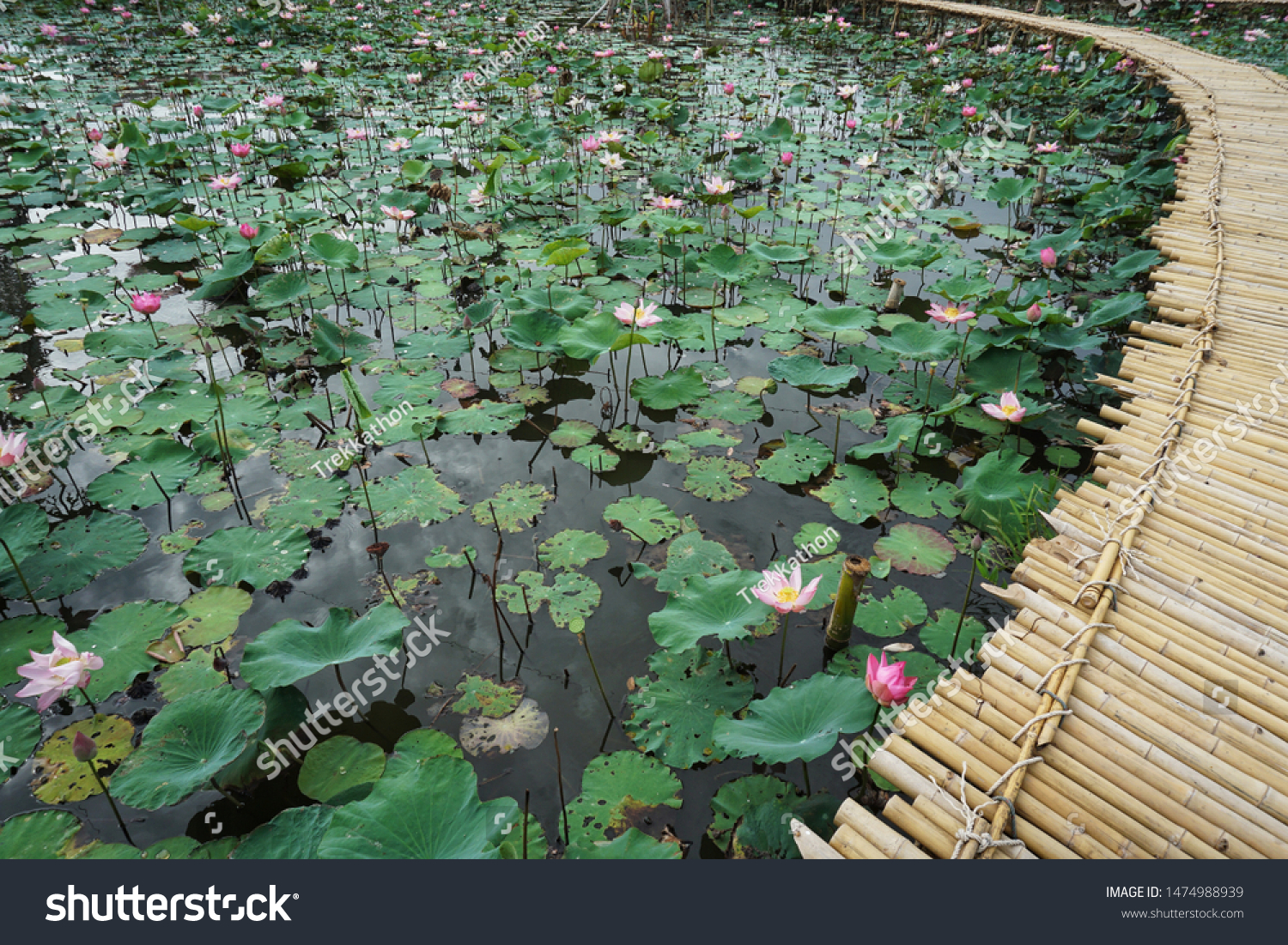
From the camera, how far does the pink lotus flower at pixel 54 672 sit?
1630 mm

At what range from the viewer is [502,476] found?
2760 mm

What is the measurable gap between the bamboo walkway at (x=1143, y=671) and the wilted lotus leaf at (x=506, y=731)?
0.79 m

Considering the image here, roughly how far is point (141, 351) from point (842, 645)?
3.47 m

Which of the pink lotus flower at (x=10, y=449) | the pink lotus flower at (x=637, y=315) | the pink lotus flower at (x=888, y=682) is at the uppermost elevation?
the pink lotus flower at (x=637, y=315)

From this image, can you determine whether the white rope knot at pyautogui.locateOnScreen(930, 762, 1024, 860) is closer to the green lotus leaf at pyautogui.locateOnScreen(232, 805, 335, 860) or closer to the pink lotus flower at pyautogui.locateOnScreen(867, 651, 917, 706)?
the pink lotus flower at pyautogui.locateOnScreen(867, 651, 917, 706)

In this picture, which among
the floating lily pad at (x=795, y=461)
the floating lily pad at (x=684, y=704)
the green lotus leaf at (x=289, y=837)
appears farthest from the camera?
the floating lily pad at (x=795, y=461)

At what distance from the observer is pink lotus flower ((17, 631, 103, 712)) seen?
1630mm

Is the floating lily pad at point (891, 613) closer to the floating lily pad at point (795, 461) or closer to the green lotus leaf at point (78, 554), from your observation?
the floating lily pad at point (795, 461)

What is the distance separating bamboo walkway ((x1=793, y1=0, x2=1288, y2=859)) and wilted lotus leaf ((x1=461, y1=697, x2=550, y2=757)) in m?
0.79

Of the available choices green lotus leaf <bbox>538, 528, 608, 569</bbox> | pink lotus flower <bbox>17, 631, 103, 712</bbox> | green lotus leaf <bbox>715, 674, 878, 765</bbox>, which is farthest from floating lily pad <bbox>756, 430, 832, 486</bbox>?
pink lotus flower <bbox>17, 631, 103, 712</bbox>

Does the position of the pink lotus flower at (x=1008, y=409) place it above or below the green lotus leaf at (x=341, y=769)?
above

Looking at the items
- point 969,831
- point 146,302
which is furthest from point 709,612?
point 146,302

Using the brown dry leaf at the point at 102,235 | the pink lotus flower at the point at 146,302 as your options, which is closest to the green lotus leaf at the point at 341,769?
the pink lotus flower at the point at 146,302

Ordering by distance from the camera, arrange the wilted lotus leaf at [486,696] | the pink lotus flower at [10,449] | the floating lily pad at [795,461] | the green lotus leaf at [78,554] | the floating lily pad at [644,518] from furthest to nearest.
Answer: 1. the floating lily pad at [795,461]
2. the floating lily pad at [644,518]
3. the green lotus leaf at [78,554]
4. the pink lotus flower at [10,449]
5. the wilted lotus leaf at [486,696]
